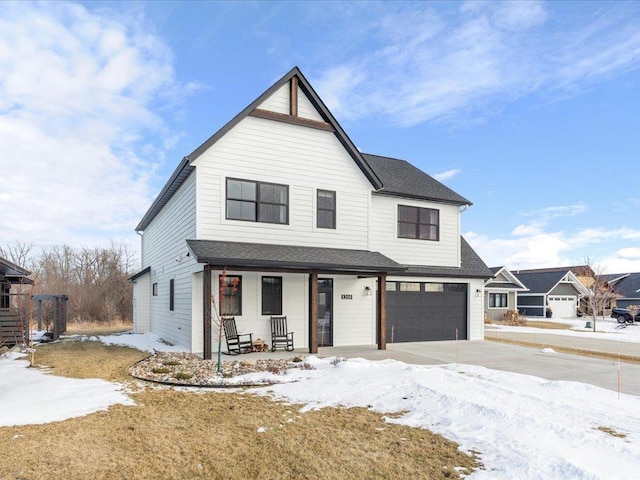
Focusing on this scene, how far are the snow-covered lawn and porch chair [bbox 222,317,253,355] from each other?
3.12 meters

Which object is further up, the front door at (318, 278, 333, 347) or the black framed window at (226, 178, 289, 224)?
the black framed window at (226, 178, 289, 224)

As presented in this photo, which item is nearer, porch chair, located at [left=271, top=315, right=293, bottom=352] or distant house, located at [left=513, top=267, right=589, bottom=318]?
porch chair, located at [left=271, top=315, right=293, bottom=352]

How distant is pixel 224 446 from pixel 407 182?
47.3 feet

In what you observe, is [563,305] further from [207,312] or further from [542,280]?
[207,312]

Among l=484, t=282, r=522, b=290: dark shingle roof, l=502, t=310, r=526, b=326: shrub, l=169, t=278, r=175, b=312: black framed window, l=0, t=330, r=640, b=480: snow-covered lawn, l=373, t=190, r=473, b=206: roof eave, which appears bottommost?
l=502, t=310, r=526, b=326: shrub

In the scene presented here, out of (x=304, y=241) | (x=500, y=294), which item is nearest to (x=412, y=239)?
(x=304, y=241)

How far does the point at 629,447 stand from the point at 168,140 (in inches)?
757

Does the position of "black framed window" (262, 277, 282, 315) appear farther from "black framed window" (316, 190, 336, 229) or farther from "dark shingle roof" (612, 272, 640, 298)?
"dark shingle roof" (612, 272, 640, 298)

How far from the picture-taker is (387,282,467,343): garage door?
1697cm

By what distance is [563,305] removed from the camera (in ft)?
142

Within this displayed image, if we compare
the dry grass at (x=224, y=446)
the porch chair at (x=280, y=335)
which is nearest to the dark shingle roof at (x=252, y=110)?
the porch chair at (x=280, y=335)

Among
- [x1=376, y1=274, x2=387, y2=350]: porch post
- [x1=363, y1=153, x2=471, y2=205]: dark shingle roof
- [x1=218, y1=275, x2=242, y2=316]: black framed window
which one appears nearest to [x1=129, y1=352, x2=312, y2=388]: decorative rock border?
[x1=218, y1=275, x2=242, y2=316]: black framed window

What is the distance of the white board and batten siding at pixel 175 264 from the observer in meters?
13.7

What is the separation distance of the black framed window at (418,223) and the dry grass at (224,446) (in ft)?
36.8
